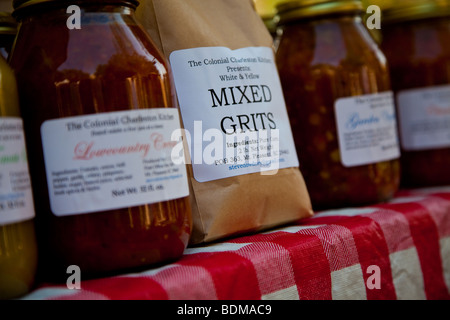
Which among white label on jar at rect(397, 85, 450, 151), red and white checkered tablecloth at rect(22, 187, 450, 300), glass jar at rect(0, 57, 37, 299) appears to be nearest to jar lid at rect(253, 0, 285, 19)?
white label on jar at rect(397, 85, 450, 151)

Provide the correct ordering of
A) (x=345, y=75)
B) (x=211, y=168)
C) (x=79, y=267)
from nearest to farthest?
(x=79, y=267) < (x=211, y=168) < (x=345, y=75)

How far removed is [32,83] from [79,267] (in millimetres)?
198

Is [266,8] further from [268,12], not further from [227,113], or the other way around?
[227,113]

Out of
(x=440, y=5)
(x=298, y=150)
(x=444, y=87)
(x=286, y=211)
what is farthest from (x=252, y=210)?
(x=440, y=5)

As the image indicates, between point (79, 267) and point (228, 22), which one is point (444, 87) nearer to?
point (228, 22)

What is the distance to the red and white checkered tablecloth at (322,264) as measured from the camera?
1.97 feet

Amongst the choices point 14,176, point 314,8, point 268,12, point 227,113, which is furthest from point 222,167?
point 268,12

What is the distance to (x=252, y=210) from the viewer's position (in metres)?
0.81

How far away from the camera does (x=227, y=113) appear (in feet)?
2.63

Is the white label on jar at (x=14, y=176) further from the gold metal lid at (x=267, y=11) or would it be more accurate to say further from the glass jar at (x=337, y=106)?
the gold metal lid at (x=267, y=11)

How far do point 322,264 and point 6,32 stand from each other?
48 cm

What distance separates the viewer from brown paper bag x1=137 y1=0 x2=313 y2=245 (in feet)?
2.57

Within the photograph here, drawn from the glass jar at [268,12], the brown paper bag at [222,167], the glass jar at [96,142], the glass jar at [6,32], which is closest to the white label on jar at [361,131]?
the brown paper bag at [222,167]

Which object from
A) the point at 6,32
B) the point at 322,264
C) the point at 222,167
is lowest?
the point at 322,264
